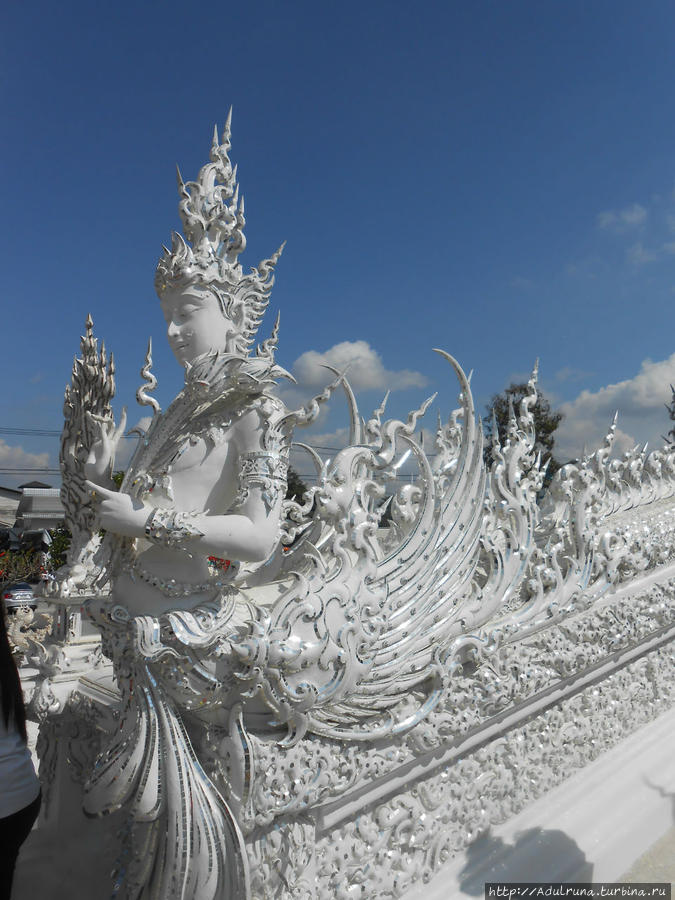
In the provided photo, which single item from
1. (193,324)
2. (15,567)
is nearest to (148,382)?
(193,324)

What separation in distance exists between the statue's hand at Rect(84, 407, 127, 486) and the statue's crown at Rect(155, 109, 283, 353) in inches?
17.5

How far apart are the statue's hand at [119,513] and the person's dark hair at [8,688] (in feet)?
1.06

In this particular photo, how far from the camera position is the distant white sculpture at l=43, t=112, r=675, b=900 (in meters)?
1.57

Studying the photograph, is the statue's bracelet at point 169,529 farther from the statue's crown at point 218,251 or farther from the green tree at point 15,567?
the green tree at point 15,567

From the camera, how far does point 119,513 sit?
1531mm

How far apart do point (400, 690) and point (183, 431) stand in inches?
43.8

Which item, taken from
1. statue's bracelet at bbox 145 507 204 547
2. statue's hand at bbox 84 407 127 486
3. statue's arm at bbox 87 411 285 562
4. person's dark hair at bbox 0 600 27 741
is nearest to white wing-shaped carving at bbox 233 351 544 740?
statue's arm at bbox 87 411 285 562

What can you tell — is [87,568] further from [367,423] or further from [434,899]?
[434,899]

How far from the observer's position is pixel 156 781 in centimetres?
157

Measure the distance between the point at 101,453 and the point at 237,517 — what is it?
1.45 feet

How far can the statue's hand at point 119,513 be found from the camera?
1.53 meters

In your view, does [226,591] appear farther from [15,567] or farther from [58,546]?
[58,546]

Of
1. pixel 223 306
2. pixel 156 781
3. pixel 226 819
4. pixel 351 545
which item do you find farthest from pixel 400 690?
pixel 223 306

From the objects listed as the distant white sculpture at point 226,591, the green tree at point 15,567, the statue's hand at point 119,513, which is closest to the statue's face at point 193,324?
the distant white sculpture at point 226,591
